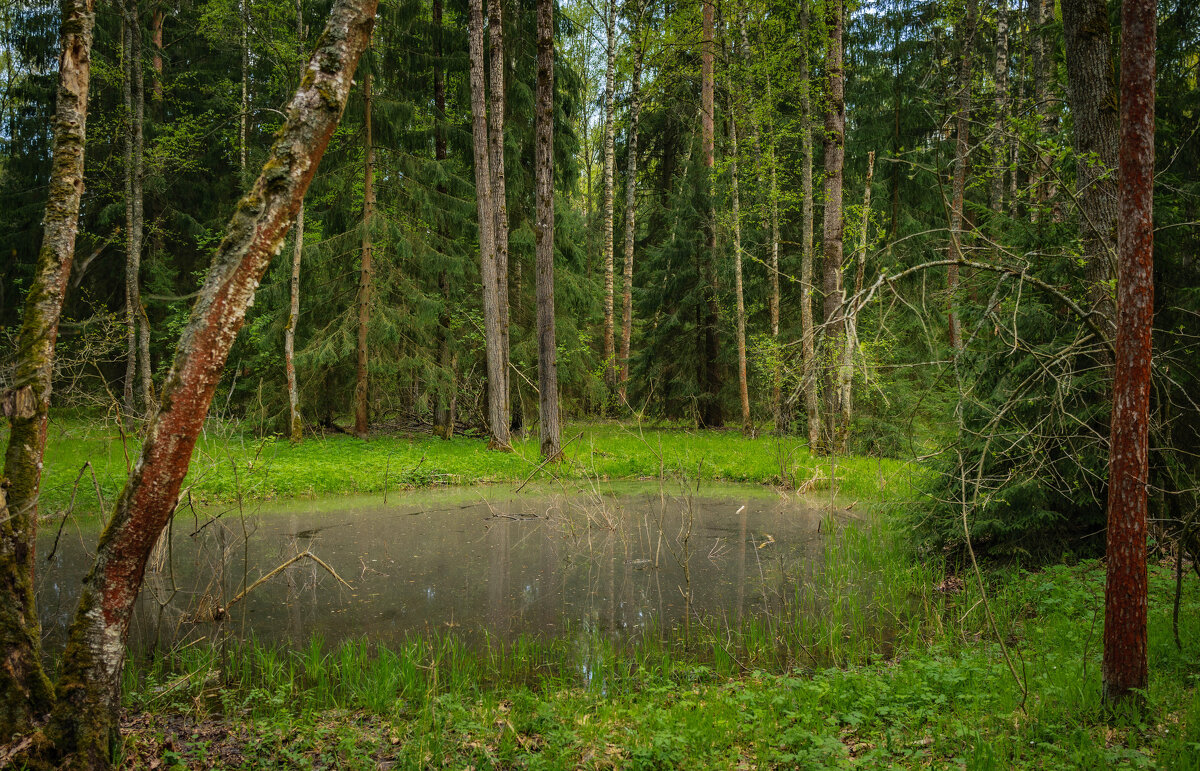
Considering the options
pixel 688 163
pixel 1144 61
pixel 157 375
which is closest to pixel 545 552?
pixel 1144 61

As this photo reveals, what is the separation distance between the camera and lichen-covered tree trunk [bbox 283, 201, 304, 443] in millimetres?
14867

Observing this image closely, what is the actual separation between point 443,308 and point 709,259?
7.62m

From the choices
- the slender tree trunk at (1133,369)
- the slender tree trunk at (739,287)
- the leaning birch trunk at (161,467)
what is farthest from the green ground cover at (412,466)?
the leaning birch trunk at (161,467)

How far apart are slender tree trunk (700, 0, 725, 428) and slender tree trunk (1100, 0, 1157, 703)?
14.3 m

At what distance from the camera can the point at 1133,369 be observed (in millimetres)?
3264

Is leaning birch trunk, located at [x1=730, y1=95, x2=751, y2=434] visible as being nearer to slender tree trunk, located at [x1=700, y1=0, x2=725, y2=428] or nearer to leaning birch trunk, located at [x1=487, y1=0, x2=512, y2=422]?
slender tree trunk, located at [x1=700, y1=0, x2=725, y2=428]

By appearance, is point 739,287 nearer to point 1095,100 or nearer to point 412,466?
point 412,466

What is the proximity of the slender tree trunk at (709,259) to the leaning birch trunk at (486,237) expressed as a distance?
6.09 meters

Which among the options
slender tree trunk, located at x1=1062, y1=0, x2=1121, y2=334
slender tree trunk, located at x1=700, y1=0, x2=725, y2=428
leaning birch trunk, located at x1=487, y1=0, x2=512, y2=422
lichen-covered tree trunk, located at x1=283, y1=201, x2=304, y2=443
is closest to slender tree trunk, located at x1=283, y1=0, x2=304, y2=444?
lichen-covered tree trunk, located at x1=283, y1=201, x2=304, y2=443

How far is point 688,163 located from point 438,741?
1745 centimetres

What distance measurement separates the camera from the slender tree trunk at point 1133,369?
3248mm

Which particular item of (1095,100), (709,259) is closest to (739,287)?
(709,259)

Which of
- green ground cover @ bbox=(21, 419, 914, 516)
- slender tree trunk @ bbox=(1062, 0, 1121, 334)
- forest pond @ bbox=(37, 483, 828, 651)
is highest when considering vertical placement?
slender tree trunk @ bbox=(1062, 0, 1121, 334)

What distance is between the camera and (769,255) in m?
17.8
